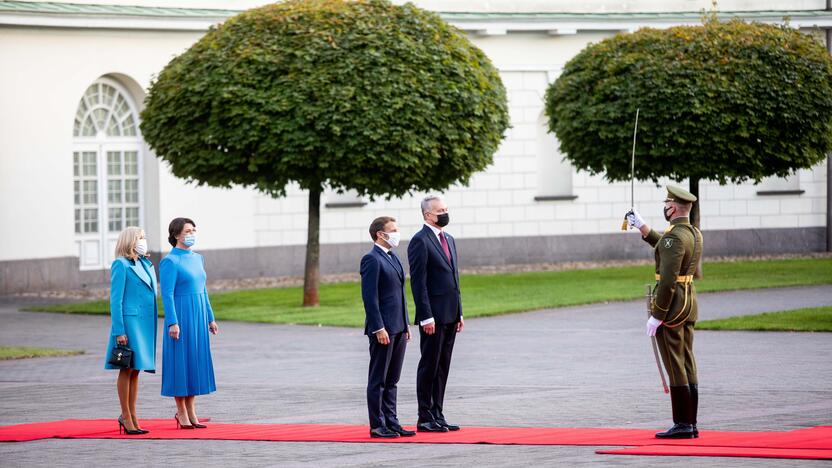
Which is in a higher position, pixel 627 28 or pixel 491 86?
pixel 627 28

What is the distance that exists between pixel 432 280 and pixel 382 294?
1.47 ft

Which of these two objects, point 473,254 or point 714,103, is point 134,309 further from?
point 473,254

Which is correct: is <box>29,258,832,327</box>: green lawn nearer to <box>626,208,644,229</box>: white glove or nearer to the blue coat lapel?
the blue coat lapel

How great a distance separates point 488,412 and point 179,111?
1207 centimetres

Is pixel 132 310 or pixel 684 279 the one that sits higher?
pixel 684 279

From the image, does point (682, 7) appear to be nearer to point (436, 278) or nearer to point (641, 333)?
point (641, 333)

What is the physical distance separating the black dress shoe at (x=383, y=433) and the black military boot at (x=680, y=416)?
6.47 ft

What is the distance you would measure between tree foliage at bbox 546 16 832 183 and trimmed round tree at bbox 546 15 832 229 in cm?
2

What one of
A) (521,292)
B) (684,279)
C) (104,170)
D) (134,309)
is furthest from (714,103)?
(134,309)

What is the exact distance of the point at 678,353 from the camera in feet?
36.0

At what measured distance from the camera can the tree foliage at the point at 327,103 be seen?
22859 millimetres

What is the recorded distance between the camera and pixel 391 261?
11773 millimetres

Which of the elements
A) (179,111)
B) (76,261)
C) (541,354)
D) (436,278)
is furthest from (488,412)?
(76,261)

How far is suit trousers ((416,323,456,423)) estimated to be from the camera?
1167cm
